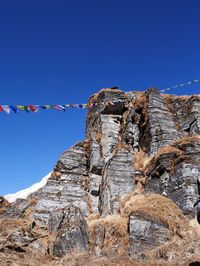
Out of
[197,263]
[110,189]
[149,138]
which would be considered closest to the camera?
[197,263]

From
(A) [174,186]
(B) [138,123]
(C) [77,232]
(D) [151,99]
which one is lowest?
(C) [77,232]

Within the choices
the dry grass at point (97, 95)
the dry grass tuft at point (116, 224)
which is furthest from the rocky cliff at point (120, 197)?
the dry grass at point (97, 95)

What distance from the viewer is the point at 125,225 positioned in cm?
1535

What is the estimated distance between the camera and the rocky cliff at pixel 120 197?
540 inches

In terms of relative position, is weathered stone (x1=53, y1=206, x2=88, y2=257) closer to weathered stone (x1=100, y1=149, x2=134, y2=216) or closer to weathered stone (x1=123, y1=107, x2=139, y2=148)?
weathered stone (x1=100, y1=149, x2=134, y2=216)

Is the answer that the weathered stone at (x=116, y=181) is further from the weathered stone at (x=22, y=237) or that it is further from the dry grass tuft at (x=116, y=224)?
the weathered stone at (x=22, y=237)

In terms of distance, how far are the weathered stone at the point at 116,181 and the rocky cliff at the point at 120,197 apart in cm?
6

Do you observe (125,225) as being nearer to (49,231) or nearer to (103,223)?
(103,223)

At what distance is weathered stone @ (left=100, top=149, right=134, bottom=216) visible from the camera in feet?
63.0

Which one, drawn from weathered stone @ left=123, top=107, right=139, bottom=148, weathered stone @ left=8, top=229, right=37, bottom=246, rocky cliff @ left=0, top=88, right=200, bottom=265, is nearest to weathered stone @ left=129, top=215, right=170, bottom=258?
rocky cliff @ left=0, top=88, right=200, bottom=265

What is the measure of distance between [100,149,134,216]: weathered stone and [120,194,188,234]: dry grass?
1743mm

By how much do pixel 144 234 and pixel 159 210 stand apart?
175 centimetres

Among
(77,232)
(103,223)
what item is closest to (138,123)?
(103,223)

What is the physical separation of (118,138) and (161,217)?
11.9 m
